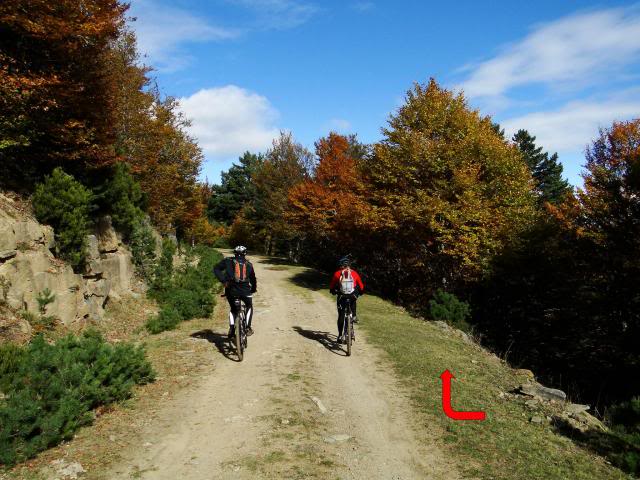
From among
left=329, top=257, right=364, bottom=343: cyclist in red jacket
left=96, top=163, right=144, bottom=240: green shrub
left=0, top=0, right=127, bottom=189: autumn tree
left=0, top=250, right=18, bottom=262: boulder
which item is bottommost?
left=329, top=257, right=364, bottom=343: cyclist in red jacket

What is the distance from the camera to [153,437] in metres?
6.46

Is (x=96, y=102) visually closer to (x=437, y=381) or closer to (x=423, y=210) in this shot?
(x=437, y=381)

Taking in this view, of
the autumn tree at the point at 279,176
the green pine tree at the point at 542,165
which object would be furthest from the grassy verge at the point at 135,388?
the green pine tree at the point at 542,165

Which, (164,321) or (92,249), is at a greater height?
(92,249)

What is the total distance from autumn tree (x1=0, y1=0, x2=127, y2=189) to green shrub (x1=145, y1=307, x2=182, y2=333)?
5.14 meters

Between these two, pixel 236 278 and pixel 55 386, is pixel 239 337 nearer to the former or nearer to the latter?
pixel 236 278

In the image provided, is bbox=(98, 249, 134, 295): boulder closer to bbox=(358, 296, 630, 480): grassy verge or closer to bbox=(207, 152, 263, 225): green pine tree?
bbox=(358, 296, 630, 480): grassy verge

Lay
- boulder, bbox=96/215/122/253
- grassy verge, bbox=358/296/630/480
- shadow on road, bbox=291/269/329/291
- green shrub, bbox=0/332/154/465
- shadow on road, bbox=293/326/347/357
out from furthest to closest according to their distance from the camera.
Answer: shadow on road, bbox=291/269/329/291 < boulder, bbox=96/215/122/253 < shadow on road, bbox=293/326/347/357 < grassy verge, bbox=358/296/630/480 < green shrub, bbox=0/332/154/465

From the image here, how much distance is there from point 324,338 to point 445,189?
12.9 m

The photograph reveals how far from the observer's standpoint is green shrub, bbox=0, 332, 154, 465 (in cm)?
545

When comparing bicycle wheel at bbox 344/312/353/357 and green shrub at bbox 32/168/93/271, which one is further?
green shrub at bbox 32/168/93/271

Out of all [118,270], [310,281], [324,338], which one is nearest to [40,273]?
[118,270]

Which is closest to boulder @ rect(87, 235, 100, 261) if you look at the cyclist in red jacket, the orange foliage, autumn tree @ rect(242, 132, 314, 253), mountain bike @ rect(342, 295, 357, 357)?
the cyclist in red jacket

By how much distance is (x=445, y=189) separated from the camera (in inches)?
914
